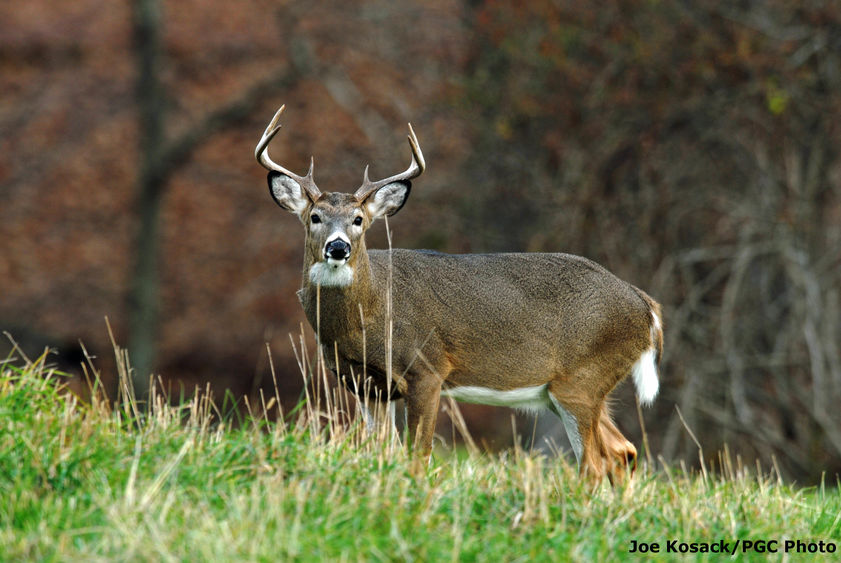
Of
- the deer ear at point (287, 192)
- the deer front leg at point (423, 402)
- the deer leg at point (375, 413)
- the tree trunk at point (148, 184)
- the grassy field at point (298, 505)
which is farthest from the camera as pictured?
the tree trunk at point (148, 184)

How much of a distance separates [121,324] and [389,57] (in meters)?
5.70

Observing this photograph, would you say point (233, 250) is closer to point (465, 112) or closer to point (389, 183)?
point (465, 112)

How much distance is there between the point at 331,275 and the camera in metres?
6.19

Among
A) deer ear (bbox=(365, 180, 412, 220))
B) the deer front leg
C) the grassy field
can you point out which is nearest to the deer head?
deer ear (bbox=(365, 180, 412, 220))

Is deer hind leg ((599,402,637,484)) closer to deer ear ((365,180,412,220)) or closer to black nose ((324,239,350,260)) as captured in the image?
deer ear ((365,180,412,220))

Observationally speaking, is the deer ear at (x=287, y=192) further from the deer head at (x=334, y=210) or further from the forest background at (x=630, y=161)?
the forest background at (x=630, y=161)

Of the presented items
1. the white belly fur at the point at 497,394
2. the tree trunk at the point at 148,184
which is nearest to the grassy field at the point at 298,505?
the white belly fur at the point at 497,394

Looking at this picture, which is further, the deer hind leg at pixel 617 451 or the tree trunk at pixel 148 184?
the tree trunk at pixel 148 184

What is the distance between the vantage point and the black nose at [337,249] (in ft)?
19.5

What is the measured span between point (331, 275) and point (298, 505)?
2.10 metres

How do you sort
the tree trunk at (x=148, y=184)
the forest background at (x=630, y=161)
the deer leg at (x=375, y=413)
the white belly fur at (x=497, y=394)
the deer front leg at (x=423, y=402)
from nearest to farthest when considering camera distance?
the deer leg at (x=375, y=413), the deer front leg at (x=423, y=402), the white belly fur at (x=497, y=394), the forest background at (x=630, y=161), the tree trunk at (x=148, y=184)

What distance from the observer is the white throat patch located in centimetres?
617

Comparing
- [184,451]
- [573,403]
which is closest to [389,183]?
[573,403]

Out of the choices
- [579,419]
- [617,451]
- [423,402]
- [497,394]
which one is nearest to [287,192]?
[423,402]
